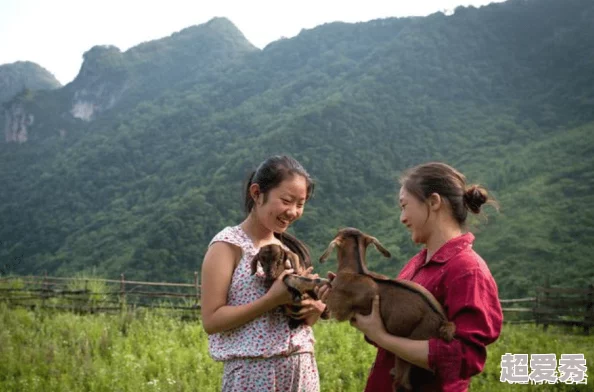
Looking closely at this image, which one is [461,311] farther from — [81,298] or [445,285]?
[81,298]

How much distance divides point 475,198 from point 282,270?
79cm

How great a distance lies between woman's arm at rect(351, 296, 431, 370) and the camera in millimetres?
1692

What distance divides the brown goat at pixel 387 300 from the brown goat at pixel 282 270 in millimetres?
110

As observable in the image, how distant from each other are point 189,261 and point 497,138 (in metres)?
31.0

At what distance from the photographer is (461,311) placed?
1702 millimetres

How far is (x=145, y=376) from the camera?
22.1 feet

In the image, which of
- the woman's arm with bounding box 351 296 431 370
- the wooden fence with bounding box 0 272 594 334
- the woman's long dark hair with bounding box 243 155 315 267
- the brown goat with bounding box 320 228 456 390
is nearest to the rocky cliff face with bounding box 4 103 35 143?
the wooden fence with bounding box 0 272 594 334

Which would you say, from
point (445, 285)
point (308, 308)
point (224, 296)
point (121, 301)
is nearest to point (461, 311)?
point (445, 285)

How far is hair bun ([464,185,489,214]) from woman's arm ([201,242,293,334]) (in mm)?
722

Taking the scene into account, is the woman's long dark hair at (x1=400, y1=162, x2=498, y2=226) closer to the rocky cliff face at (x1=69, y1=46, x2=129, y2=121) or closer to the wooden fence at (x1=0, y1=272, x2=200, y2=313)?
the wooden fence at (x1=0, y1=272, x2=200, y2=313)

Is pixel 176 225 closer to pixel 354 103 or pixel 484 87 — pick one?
pixel 354 103

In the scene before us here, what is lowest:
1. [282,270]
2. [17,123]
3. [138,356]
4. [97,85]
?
[138,356]

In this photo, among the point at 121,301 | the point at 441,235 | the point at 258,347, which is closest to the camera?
the point at 441,235

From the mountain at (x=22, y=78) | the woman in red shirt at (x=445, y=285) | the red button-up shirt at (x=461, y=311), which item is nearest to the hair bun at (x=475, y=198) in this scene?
the woman in red shirt at (x=445, y=285)
